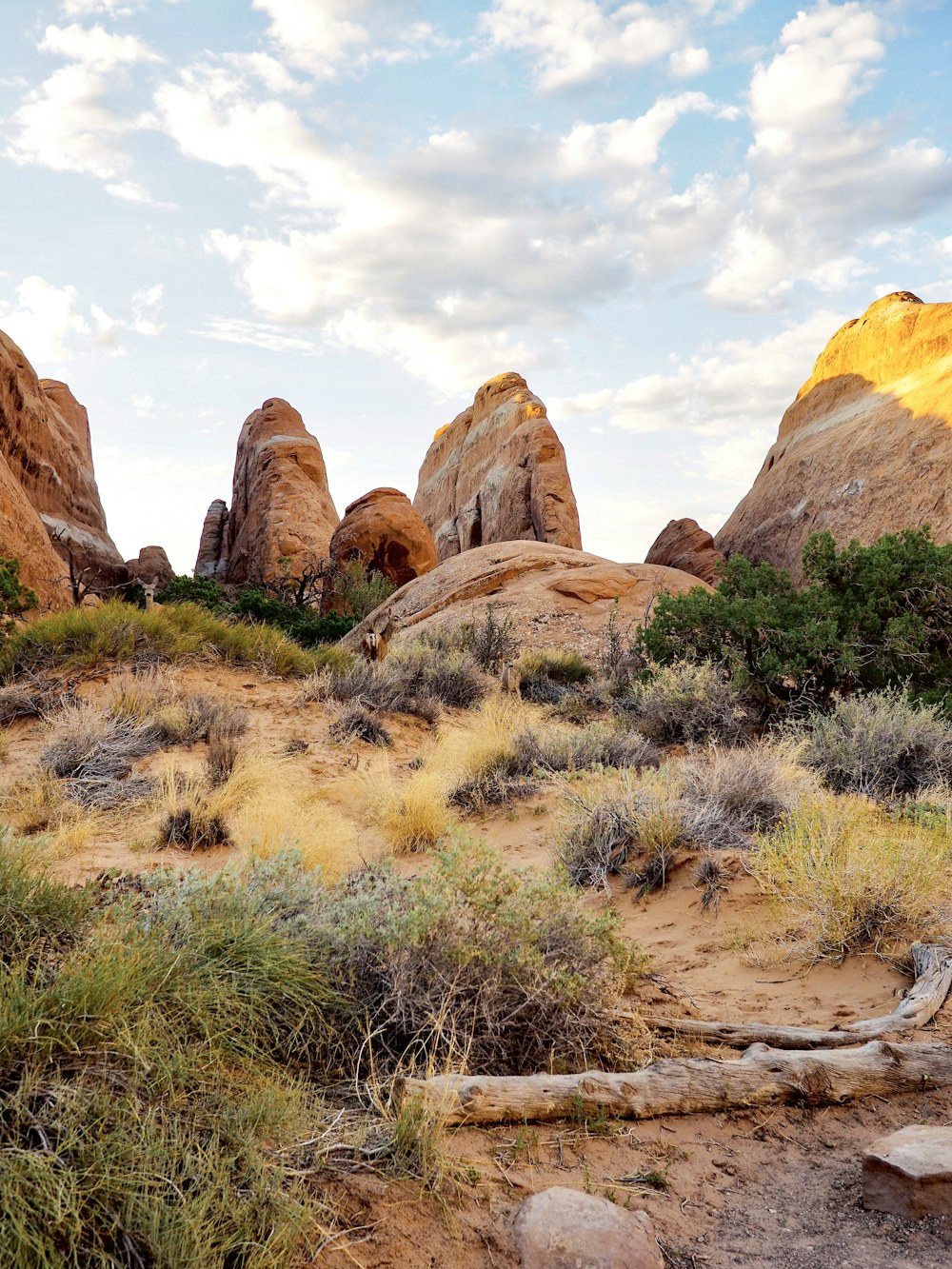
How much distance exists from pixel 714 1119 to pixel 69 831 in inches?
214

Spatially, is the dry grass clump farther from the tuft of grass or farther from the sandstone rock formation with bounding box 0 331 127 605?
the sandstone rock formation with bounding box 0 331 127 605

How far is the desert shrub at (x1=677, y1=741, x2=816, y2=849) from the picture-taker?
6617 mm

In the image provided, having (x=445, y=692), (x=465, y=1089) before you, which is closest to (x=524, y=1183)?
(x=465, y=1089)

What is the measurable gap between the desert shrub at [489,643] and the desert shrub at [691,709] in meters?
5.43

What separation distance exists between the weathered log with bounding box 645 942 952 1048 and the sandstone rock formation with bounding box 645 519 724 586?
80.0 ft

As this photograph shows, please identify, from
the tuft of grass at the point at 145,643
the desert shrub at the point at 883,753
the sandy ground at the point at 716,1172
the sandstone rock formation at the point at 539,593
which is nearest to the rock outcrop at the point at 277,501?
the sandstone rock formation at the point at 539,593

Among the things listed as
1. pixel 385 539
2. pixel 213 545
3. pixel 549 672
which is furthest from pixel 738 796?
pixel 213 545

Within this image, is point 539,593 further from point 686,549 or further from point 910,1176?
point 910,1176

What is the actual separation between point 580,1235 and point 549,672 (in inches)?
532

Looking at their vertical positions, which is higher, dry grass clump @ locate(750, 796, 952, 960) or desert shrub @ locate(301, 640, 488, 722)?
desert shrub @ locate(301, 640, 488, 722)

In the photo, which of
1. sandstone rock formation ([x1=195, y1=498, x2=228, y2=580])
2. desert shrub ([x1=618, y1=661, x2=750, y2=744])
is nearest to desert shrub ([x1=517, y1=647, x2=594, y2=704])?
desert shrub ([x1=618, y1=661, x2=750, y2=744])

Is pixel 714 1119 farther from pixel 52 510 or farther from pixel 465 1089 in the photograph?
pixel 52 510

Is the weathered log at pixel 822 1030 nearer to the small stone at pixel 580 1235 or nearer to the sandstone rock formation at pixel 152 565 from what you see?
the small stone at pixel 580 1235

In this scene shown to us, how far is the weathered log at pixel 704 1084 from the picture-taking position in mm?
3076
